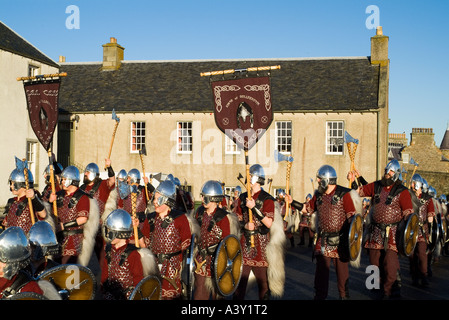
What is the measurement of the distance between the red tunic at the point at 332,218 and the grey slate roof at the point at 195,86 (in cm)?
1673

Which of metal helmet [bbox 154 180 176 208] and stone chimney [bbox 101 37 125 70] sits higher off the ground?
stone chimney [bbox 101 37 125 70]

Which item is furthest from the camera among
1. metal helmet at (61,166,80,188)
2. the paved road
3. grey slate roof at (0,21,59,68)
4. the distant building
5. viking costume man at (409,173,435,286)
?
the distant building

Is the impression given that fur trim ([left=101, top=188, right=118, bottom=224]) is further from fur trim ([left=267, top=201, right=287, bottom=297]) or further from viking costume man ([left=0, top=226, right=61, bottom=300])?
viking costume man ([left=0, top=226, right=61, bottom=300])

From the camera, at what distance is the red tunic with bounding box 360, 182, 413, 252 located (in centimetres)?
895

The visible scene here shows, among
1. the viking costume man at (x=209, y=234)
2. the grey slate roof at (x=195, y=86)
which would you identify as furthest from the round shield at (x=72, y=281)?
the grey slate roof at (x=195, y=86)

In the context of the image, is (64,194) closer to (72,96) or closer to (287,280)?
(287,280)

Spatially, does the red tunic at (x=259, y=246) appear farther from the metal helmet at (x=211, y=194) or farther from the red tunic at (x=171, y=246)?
the red tunic at (x=171, y=246)

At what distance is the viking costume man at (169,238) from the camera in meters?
6.46

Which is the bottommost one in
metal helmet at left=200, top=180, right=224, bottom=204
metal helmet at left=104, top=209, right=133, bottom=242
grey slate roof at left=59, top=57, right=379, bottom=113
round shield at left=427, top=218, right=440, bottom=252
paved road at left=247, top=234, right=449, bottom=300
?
paved road at left=247, top=234, right=449, bottom=300

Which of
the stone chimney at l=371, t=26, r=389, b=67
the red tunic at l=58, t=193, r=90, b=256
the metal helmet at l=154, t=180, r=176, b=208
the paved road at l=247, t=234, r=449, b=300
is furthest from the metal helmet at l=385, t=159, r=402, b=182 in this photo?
the stone chimney at l=371, t=26, r=389, b=67

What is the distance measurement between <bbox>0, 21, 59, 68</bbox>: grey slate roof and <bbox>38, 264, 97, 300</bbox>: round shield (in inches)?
756

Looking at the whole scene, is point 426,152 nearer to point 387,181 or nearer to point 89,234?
point 387,181

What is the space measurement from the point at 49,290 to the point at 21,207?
3.92 meters

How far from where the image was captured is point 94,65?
31031 millimetres
